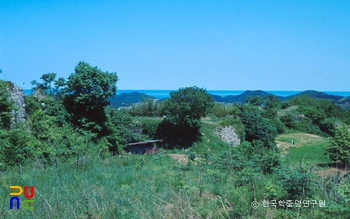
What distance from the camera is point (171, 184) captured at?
4.12 m

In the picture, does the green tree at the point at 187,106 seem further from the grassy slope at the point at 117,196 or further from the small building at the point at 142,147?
the grassy slope at the point at 117,196

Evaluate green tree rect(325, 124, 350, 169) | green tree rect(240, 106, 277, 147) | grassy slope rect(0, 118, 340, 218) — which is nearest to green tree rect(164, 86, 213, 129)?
green tree rect(240, 106, 277, 147)

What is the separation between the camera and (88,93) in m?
15.6

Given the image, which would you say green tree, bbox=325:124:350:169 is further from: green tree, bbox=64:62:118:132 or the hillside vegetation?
green tree, bbox=64:62:118:132

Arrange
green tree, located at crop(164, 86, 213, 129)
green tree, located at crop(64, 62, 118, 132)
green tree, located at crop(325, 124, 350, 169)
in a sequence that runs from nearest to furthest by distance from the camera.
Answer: green tree, located at crop(64, 62, 118, 132) < green tree, located at crop(325, 124, 350, 169) < green tree, located at crop(164, 86, 213, 129)

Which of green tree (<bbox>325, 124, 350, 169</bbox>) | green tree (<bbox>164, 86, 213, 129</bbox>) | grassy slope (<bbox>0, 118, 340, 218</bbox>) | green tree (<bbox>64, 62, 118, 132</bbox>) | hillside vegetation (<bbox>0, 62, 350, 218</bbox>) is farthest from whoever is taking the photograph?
green tree (<bbox>164, 86, 213, 129</bbox>)

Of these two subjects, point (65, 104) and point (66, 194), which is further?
point (65, 104)

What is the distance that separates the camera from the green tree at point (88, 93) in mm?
15422

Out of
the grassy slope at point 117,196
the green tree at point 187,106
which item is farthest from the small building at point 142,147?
the grassy slope at point 117,196

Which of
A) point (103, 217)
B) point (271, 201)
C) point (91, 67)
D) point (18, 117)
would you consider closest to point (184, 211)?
point (103, 217)

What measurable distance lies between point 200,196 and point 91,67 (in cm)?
1333

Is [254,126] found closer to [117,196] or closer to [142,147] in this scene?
[142,147]

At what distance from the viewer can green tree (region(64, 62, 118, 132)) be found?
15422 mm

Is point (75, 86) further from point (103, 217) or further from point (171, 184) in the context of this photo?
point (103, 217)
